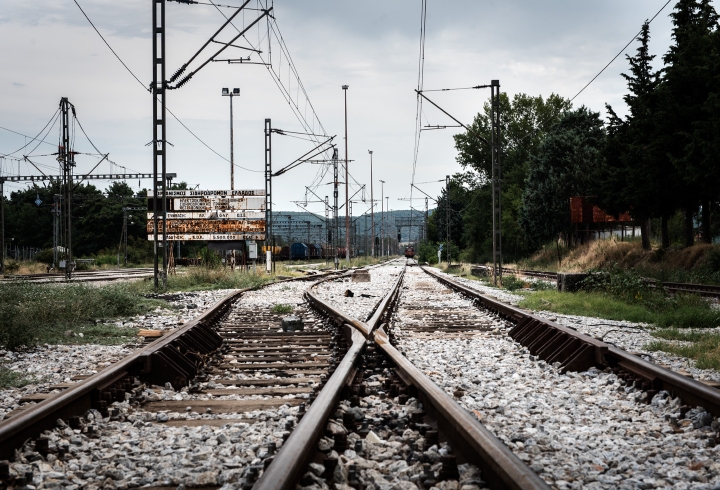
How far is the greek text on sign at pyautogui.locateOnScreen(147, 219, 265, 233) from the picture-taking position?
38875 millimetres

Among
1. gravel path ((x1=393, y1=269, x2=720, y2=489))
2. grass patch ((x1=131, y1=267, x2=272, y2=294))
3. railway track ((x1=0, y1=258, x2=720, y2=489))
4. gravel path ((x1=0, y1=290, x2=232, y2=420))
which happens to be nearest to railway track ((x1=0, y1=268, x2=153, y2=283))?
grass patch ((x1=131, y1=267, x2=272, y2=294))

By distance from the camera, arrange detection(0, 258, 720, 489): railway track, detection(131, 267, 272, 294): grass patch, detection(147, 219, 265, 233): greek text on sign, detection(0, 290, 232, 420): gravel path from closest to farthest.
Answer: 1. detection(0, 258, 720, 489): railway track
2. detection(0, 290, 232, 420): gravel path
3. detection(131, 267, 272, 294): grass patch
4. detection(147, 219, 265, 233): greek text on sign

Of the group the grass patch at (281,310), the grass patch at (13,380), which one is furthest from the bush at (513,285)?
the grass patch at (13,380)

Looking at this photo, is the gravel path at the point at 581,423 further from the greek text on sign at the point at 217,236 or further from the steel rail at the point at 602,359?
the greek text on sign at the point at 217,236

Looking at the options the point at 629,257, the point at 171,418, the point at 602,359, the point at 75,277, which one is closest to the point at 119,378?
the point at 171,418

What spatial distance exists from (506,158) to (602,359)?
67.6 m

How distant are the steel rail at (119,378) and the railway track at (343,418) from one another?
0.05 feet

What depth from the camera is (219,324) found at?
36.4ft

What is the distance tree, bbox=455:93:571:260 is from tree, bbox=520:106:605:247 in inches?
404

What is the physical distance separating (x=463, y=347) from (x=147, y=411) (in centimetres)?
431

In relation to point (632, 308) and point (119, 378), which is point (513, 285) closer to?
point (632, 308)

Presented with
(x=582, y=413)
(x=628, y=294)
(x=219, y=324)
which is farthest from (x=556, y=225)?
(x=582, y=413)

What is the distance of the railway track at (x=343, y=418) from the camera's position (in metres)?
3.46

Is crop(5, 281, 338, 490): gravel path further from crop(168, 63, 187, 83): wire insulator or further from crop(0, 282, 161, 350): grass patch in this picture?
crop(168, 63, 187, 83): wire insulator
